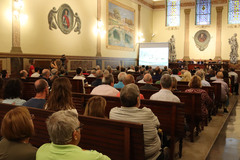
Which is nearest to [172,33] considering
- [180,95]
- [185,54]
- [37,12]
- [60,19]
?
[185,54]

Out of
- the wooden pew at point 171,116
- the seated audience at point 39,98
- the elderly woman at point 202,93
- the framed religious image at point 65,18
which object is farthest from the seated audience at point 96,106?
the framed religious image at point 65,18

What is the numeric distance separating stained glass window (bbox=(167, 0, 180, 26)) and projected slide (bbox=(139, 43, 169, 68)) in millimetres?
4340

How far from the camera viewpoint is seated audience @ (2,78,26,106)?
10.7 ft

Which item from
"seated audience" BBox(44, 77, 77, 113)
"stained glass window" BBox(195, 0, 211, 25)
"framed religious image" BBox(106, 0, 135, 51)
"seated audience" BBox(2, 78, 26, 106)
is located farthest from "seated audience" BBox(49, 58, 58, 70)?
"stained glass window" BBox(195, 0, 211, 25)

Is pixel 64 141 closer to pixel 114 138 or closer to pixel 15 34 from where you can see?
pixel 114 138

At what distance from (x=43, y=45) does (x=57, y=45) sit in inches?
32.7

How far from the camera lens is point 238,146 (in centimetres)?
434

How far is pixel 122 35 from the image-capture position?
16859 millimetres

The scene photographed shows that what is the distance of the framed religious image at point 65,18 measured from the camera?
11.3 m

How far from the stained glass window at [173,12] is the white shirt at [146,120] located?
64.1 feet

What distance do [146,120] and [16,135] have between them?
4.29ft

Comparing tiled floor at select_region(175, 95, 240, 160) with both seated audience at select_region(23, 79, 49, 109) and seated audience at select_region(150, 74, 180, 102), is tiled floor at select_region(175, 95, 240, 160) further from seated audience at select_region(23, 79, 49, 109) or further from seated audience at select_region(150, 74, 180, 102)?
seated audience at select_region(23, 79, 49, 109)

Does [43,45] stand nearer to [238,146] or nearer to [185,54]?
[238,146]

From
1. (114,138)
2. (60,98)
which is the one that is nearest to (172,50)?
(60,98)
